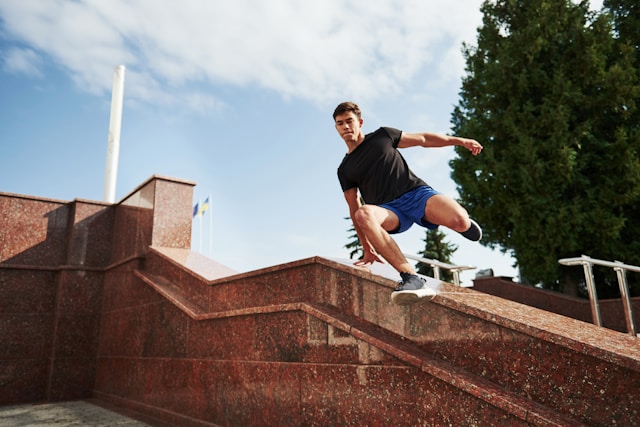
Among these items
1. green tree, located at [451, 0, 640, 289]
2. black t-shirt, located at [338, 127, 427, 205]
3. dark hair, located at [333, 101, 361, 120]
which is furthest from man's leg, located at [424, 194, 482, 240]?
green tree, located at [451, 0, 640, 289]

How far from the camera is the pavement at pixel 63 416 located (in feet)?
19.8

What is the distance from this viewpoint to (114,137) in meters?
15.8

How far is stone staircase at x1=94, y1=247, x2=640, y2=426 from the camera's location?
8.35 feet

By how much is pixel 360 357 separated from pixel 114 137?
14.7 m

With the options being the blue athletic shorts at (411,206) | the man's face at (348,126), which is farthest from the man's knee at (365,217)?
the man's face at (348,126)

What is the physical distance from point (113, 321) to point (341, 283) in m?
5.69

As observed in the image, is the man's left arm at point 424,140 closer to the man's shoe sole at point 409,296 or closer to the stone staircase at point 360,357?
the stone staircase at point 360,357

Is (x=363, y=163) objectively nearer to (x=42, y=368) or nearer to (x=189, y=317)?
(x=189, y=317)

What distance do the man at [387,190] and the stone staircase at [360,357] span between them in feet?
1.34

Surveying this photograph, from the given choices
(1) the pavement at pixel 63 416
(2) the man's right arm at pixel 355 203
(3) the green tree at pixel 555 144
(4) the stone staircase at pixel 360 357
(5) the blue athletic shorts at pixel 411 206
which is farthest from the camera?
(3) the green tree at pixel 555 144

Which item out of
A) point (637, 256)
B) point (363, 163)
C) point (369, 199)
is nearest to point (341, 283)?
point (369, 199)

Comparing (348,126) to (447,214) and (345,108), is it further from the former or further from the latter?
(447,214)

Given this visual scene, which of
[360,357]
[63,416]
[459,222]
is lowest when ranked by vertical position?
[63,416]

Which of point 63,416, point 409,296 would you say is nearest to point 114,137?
point 63,416
